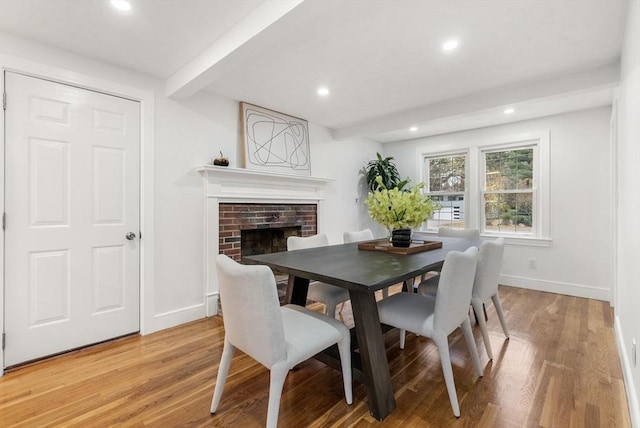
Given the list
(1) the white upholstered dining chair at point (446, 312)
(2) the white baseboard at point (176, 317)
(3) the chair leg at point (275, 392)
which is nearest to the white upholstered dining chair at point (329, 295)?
(1) the white upholstered dining chair at point (446, 312)

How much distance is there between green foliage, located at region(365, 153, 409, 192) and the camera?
16.5 feet

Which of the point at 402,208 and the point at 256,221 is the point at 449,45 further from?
the point at 256,221

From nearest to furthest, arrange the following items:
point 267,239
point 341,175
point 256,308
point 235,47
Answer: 1. point 256,308
2. point 235,47
3. point 267,239
4. point 341,175

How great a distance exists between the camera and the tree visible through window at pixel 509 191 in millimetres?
4293

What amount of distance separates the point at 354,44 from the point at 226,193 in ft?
6.27

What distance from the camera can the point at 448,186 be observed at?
509cm

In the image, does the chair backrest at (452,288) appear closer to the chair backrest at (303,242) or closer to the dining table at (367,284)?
the dining table at (367,284)

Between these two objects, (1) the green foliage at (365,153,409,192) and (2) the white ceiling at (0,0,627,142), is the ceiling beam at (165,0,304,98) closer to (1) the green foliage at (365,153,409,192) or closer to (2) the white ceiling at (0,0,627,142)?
(2) the white ceiling at (0,0,627,142)

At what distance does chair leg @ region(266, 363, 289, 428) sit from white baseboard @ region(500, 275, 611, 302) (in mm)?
4057

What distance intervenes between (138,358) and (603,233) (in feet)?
16.5

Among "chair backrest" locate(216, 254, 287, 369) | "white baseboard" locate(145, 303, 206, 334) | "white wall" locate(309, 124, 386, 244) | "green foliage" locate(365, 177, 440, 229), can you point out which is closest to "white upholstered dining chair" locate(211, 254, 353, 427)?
"chair backrest" locate(216, 254, 287, 369)

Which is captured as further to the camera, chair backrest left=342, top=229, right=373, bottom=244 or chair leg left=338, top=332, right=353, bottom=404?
chair backrest left=342, top=229, right=373, bottom=244

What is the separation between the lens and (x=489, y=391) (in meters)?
1.88

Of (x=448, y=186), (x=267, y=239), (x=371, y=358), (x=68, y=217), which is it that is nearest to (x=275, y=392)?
(x=371, y=358)
